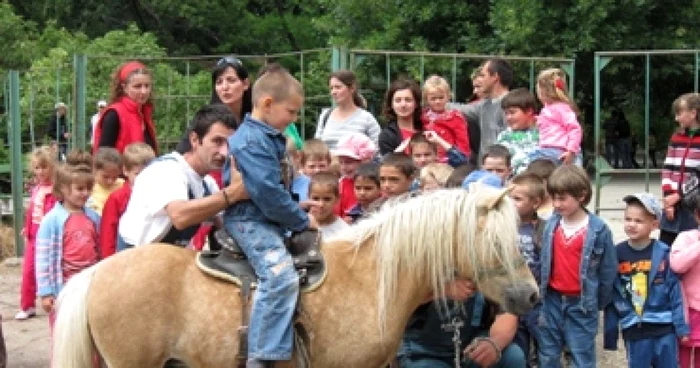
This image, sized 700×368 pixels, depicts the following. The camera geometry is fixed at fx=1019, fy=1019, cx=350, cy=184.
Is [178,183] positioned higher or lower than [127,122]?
lower

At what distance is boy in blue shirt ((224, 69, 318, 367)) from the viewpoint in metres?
3.98

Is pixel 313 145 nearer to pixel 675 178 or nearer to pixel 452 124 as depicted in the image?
pixel 452 124

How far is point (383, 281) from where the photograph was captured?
4105 mm

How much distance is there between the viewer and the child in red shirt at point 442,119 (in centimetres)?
681

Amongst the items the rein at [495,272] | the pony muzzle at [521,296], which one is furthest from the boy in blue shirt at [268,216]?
the pony muzzle at [521,296]

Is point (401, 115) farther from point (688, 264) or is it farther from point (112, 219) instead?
point (688, 264)

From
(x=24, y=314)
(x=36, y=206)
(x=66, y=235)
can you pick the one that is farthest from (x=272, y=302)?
(x=24, y=314)

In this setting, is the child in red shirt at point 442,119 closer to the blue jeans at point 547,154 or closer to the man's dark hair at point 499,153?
the blue jeans at point 547,154

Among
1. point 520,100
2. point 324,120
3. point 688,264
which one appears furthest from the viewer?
point 324,120

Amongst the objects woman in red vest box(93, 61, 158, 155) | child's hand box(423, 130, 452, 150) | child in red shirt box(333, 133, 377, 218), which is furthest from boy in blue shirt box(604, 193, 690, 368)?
woman in red vest box(93, 61, 158, 155)

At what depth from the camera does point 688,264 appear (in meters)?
5.43

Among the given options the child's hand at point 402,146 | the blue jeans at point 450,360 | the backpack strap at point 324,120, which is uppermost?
the backpack strap at point 324,120

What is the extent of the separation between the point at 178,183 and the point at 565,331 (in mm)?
2314

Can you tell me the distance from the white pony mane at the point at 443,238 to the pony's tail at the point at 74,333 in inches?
46.6
